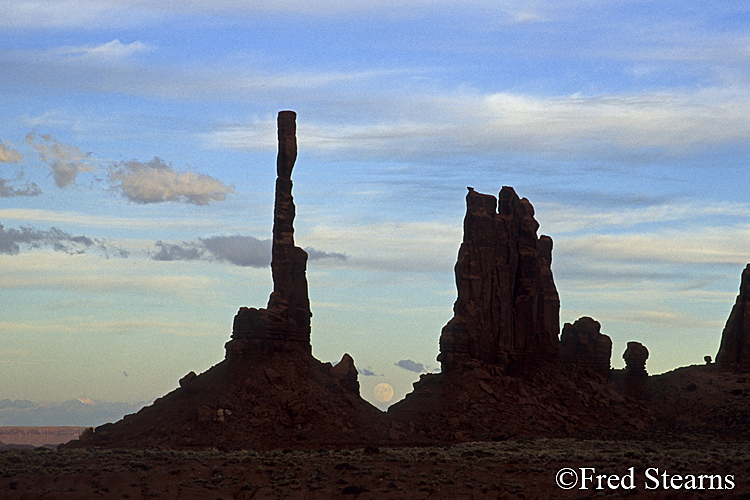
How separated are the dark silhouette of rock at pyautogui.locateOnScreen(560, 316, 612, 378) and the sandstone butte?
173 mm

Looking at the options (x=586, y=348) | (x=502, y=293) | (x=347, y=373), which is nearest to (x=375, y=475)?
(x=347, y=373)

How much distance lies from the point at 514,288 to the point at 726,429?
97.3 ft

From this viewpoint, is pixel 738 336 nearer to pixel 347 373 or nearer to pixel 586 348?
pixel 586 348

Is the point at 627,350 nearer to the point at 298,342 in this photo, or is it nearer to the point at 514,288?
the point at 514,288

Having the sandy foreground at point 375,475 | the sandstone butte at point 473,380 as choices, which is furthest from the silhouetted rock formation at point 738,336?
the sandy foreground at point 375,475

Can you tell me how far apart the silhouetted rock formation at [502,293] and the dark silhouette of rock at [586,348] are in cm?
359

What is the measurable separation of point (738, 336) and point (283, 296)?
70.3 meters

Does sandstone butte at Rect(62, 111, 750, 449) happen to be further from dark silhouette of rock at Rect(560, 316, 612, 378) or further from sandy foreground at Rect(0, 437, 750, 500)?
sandy foreground at Rect(0, 437, 750, 500)

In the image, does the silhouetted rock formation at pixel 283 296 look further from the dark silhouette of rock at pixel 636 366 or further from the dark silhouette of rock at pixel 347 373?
the dark silhouette of rock at pixel 636 366

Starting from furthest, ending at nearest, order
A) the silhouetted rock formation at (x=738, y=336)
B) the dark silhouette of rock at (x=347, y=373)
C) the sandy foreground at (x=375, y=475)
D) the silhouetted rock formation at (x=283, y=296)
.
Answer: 1. the silhouetted rock formation at (x=738, y=336)
2. the dark silhouette of rock at (x=347, y=373)
3. the silhouetted rock formation at (x=283, y=296)
4. the sandy foreground at (x=375, y=475)

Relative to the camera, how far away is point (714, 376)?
470ft

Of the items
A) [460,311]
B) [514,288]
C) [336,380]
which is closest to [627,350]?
[514,288]

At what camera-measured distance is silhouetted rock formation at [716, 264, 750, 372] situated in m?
145

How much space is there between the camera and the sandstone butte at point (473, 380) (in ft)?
328
